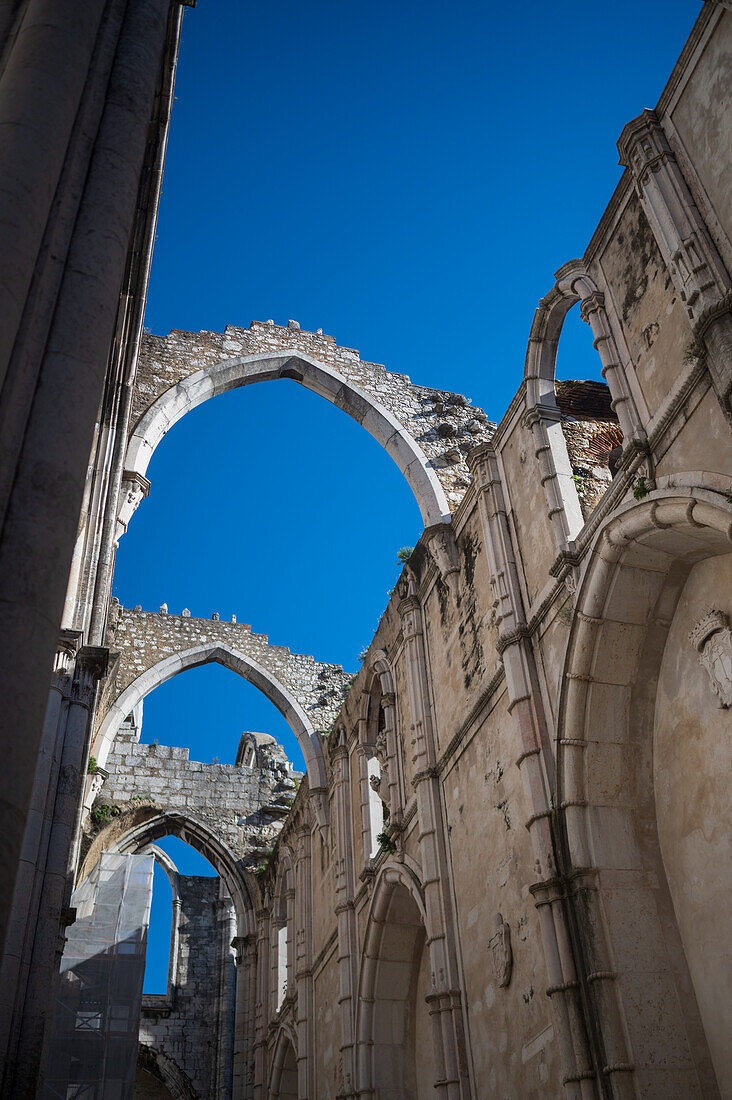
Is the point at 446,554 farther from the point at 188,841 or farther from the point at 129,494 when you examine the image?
the point at 188,841

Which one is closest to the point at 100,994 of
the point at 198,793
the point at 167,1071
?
the point at 198,793

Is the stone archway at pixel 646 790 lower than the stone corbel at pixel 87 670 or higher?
lower

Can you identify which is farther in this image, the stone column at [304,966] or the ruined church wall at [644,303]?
the stone column at [304,966]

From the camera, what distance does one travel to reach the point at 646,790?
6.71 metres

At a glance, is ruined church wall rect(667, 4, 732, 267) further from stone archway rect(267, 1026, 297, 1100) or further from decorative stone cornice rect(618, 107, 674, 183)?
stone archway rect(267, 1026, 297, 1100)

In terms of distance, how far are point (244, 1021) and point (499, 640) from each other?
14.9 metres

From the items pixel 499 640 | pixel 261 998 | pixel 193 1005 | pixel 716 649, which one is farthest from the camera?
pixel 193 1005

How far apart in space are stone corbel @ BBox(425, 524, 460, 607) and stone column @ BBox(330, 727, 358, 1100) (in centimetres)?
400

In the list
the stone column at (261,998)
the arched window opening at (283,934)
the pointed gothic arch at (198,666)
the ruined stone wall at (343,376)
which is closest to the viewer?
the ruined stone wall at (343,376)

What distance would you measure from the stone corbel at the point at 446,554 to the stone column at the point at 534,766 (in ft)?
3.13

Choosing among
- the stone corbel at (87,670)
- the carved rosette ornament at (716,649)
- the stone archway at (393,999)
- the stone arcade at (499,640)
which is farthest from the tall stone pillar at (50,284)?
the stone archway at (393,999)

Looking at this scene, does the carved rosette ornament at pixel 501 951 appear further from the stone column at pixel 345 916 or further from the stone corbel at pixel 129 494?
the stone corbel at pixel 129 494

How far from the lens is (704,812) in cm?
606

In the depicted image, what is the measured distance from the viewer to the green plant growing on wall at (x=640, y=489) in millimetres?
6129
